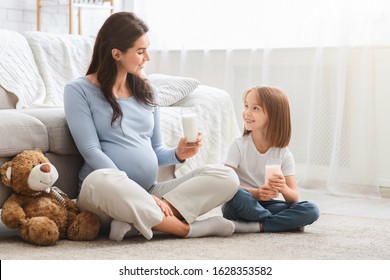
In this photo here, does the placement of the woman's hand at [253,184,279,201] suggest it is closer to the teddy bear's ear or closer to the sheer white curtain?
the teddy bear's ear

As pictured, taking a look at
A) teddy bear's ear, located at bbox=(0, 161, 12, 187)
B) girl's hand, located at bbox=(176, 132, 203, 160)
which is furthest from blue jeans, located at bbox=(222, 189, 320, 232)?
teddy bear's ear, located at bbox=(0, 161, 12, 187)

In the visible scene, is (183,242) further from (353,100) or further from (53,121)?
(353,100)

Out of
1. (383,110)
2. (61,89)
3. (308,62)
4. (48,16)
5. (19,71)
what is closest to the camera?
(19,71)

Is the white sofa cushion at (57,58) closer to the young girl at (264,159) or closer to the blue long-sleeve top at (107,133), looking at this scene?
the blue long-sleeve top at (107,133)

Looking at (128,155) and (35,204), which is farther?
(128,155)

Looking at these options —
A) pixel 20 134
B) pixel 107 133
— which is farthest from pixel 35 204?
pixel 107 133

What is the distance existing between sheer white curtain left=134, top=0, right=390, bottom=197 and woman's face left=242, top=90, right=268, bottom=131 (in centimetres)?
120

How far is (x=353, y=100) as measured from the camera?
358 cm

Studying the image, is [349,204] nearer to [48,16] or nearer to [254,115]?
[254,115]

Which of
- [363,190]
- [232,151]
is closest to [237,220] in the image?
[232,151]

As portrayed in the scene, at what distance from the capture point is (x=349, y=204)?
10.7 ft

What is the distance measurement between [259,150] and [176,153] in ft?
0.96

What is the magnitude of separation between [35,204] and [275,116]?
A: 2.87 feet

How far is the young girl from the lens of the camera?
2.39 metres
